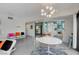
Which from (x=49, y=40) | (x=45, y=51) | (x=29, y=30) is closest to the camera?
(x=45, y=51)

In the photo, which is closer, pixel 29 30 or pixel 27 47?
pixel 27 47

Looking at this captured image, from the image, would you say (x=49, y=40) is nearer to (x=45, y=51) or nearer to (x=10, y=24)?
(x=45, y=51)

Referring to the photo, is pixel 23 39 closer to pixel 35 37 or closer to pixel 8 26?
pixel 35 37

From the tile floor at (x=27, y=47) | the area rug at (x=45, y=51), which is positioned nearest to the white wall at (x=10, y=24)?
the tile floor at (x=27, y=47)

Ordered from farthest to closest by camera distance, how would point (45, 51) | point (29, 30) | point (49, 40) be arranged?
point (29, 30) < point (49, 40) < point (45, 51)

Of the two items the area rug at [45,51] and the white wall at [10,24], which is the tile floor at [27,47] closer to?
the area rug at [45,51]

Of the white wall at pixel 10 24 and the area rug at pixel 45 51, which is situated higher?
the white wall at pixel 10 24

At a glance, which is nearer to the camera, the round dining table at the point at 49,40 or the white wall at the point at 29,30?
the round dining table at the point at 49,40

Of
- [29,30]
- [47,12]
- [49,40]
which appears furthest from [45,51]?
[47,12]

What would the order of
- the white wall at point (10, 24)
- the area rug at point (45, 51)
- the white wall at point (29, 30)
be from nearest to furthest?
the area rug at point (45, 51), the white wall at point (10, 24), the white wall at point (29, 30)

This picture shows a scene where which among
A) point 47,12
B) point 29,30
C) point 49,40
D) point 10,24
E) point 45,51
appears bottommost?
point 45,51

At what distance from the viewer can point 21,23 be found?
7.64 feet

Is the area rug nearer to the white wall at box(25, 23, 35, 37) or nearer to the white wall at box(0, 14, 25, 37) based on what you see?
the white wall at box(25, 23, 35, 37)
